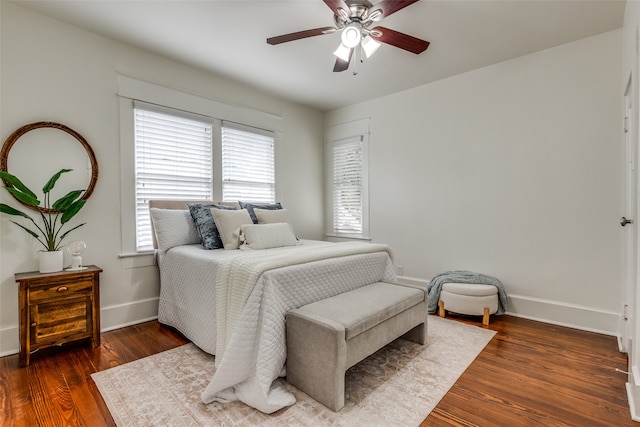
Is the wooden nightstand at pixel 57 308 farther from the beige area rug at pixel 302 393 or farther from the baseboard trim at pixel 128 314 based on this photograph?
the beige area rug at pixel 302 393

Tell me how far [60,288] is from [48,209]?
0.67 metres

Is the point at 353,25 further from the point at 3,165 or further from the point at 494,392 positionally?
the point at 3,165

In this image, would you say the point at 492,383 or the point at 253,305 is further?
the point at 492,383

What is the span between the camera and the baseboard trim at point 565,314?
2649mm

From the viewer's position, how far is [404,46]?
2307 mm

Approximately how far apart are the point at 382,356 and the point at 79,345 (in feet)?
7.98

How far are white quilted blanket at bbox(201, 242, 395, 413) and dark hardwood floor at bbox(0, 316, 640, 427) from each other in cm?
66

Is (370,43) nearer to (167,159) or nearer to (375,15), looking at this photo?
(375,15)

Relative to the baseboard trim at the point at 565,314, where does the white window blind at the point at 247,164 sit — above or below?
above

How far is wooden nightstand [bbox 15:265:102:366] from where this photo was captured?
2.12 meters

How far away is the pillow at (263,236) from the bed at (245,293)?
1.3 inches

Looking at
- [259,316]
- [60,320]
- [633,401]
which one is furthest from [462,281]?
[60,320]

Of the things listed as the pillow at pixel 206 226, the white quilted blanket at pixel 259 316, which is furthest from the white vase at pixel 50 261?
the white quilted blanket at pixel 259 316

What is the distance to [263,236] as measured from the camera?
2.80m
